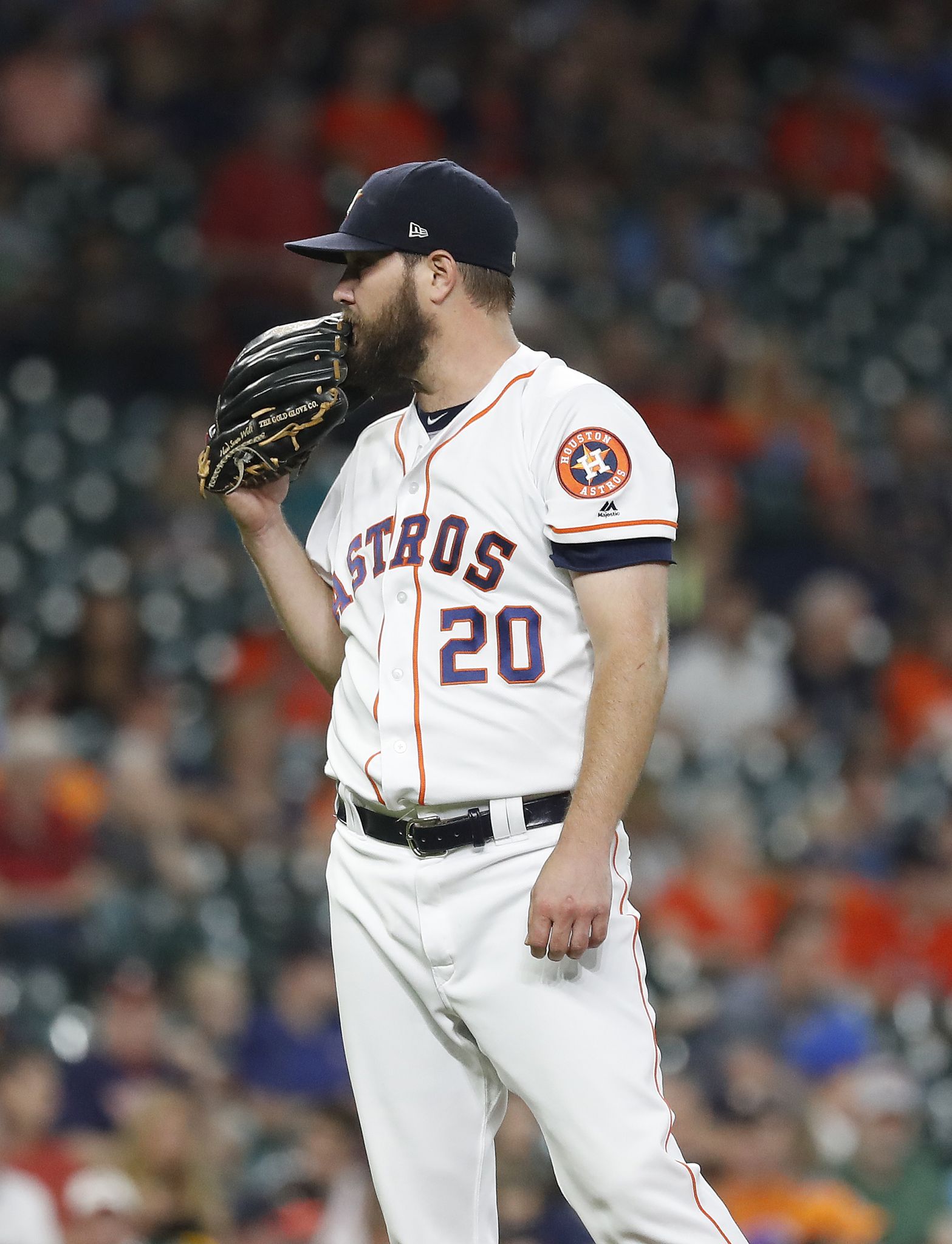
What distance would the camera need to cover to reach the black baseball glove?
2.57m

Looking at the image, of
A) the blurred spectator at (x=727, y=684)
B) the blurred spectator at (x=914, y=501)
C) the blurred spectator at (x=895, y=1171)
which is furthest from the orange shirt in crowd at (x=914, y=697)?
the blurred spectator at (x=895, y=1171)

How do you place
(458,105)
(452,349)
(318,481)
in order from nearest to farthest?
(452,349) → (318,481) → (458,105)

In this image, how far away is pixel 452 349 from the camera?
2.53 metres

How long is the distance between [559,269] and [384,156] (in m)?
0.94

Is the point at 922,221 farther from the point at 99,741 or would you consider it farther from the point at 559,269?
the point at 99,741

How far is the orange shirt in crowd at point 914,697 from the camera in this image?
680 cm

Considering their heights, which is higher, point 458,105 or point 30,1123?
point 458,105

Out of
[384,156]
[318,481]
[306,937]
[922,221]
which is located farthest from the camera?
[922,221]

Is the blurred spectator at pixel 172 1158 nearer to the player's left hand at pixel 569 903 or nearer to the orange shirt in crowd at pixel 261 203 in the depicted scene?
the player's left hand at pixel 569 903

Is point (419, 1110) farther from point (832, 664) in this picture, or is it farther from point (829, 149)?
point (829, 149)

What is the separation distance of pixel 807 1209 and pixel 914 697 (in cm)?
257

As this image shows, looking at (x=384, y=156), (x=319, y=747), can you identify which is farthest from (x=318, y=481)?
(x=384, y=156)

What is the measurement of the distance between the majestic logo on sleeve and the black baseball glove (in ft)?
1.34

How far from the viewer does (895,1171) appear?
505 centimetres
